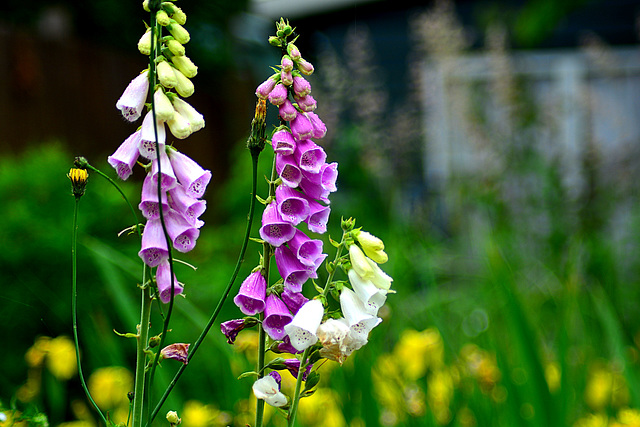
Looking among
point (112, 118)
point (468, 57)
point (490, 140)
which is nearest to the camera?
point (490, 140)

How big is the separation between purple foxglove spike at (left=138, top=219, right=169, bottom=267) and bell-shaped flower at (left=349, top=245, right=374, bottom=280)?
7.5 inches

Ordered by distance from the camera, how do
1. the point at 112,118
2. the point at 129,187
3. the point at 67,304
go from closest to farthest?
the point at 67,304 < the point at 129,187 < the point at 112,118

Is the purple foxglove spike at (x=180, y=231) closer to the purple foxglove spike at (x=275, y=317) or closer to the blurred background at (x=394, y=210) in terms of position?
the purple foxglove spike at (x=275, y=317)

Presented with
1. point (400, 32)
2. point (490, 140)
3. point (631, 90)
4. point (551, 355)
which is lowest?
point (551, 355)

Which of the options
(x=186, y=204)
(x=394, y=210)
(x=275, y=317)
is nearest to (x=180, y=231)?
(x=186, y=204)

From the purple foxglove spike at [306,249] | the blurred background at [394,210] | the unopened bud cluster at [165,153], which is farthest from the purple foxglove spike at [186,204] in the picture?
the blurred background at [394,210]

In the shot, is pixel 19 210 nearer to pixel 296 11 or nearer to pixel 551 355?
pixel 551 355

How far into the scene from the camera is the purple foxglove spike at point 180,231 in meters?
0.61

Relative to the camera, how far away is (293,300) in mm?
669

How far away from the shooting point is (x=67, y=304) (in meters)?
2.22

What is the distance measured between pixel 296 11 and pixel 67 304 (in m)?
6.47

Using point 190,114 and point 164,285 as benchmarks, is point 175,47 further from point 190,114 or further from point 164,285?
point 164,285

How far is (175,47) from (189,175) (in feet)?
0.41

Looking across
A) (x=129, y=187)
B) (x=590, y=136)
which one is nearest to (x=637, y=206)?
(x=590, y=136)
